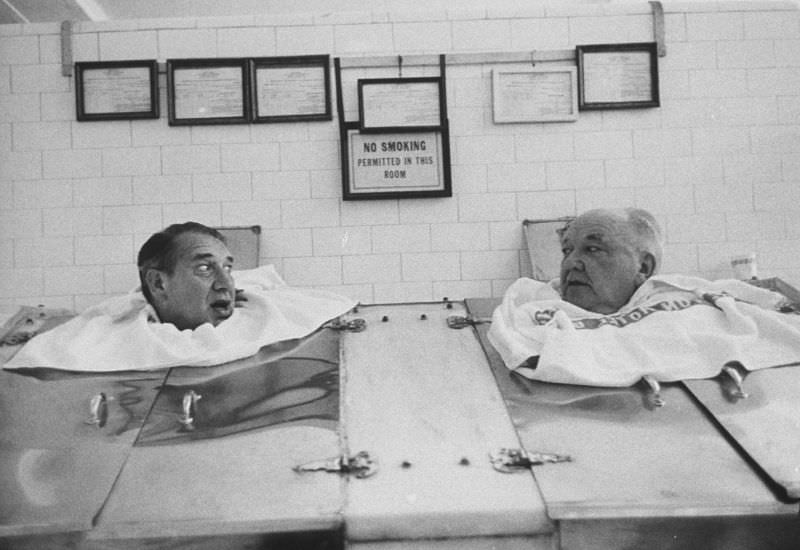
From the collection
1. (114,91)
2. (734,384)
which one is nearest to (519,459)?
(734,384)

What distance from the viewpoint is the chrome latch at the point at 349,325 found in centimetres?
242

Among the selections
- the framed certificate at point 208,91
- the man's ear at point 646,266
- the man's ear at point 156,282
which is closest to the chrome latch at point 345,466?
the man's ear at point 156,282

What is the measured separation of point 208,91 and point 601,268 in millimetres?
2068

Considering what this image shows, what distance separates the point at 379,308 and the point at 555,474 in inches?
52.9

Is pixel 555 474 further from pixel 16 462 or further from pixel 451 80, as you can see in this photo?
pixel 451 80

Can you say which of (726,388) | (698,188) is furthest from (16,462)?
(698,188)

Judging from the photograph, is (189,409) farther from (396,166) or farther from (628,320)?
(396,166)

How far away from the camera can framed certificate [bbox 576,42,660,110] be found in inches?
142

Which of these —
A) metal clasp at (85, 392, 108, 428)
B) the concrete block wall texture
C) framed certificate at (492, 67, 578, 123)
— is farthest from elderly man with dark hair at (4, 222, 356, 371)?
framed certificate at (492, 67, 578, 123)

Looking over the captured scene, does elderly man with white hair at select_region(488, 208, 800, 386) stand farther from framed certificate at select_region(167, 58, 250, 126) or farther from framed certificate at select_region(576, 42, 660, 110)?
framed certificate at select_region(167, 58, 250, 126)

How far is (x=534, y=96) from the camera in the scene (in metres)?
3.60

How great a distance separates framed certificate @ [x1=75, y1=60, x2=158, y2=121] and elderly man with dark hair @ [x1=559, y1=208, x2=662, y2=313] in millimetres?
2102

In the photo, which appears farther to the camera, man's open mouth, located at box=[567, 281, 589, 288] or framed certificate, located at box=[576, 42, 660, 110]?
framed certificate, located at box=[576, 42, 660, 110]

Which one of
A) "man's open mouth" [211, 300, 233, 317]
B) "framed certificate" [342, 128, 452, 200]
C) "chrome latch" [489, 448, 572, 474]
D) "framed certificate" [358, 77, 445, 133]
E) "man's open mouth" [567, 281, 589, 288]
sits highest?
"framed certificate" [358, 77, 445, 133]
